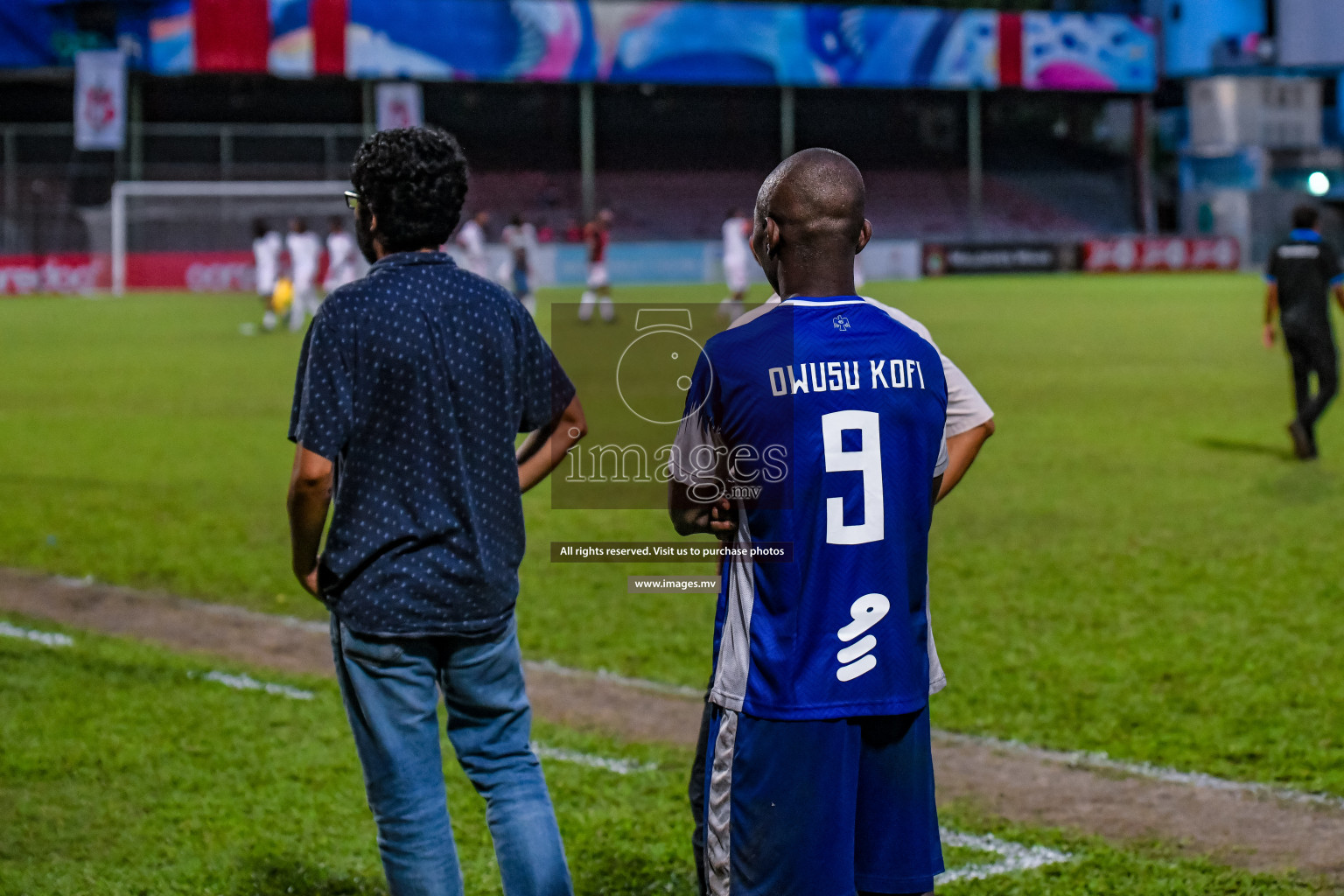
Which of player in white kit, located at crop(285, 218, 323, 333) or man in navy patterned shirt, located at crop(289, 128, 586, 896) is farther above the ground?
player in white kit, located at crop(285, 218, 323, 333)

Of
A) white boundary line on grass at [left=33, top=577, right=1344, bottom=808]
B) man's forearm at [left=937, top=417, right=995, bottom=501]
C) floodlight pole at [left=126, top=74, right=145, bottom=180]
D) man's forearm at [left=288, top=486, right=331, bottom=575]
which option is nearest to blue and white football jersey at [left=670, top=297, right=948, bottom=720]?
man's forearm at [left=937, top=417, right=995, bottom=501]

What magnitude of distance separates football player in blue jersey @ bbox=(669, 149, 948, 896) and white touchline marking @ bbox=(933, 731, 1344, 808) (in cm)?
262

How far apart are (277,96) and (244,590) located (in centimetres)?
4611

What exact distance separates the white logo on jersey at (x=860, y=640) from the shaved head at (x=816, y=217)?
0.59 m

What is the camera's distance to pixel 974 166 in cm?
5188

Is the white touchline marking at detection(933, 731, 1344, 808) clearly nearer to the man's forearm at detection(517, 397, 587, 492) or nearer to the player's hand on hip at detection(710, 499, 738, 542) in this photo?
the man's forearm at detection(517, 397, 587, 492)

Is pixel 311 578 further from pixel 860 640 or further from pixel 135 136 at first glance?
pixel 135 136

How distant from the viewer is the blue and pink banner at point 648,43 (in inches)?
1794

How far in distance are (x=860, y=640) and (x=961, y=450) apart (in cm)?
55

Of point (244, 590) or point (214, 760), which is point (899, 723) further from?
point (244, 590)

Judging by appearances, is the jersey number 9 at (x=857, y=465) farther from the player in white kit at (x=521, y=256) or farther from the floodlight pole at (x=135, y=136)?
the floodlight pole at (x=135, y=136)

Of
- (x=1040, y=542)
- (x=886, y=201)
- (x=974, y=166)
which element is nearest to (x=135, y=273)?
(x=886, y=201)

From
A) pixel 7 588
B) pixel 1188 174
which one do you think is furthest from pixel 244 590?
pixel 1188 174

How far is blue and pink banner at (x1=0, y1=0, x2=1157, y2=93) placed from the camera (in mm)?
45562
